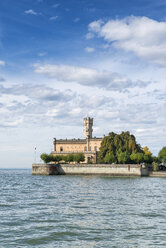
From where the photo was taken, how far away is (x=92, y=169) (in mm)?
85500

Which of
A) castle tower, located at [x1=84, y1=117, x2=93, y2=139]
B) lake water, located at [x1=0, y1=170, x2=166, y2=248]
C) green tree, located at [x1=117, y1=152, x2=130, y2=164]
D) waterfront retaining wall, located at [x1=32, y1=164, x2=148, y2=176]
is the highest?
castle tower, located at [x1=84, y1=117, x2=93, y2=139]

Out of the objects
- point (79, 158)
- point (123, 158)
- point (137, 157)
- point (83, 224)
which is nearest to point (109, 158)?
point (123, 158)

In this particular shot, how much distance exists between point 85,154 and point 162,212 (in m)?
80.7

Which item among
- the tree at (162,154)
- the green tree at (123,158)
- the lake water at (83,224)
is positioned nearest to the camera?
the lake water at (83,224)

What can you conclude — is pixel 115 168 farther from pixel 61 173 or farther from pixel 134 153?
pixel 61 173

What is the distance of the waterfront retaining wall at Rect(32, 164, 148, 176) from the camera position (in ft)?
266

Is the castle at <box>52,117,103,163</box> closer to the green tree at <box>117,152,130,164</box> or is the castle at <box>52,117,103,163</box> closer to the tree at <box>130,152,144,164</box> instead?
the green tree at <box>117,152,130,164</box>

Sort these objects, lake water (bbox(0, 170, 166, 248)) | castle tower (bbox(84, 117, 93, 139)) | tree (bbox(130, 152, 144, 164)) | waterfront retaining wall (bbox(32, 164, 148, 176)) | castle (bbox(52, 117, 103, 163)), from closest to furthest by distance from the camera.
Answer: lake water (bbox(0, 170, 166, 248)), waterfront retaining wall (bbox(32, 164, 148, 176)), tree (bbox(130, 152, 144, 164)), castle (bbox(52, 117, 103, 163)), castle tower (bbox(84, 117, 93, 139))

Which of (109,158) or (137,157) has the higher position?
(137,157)

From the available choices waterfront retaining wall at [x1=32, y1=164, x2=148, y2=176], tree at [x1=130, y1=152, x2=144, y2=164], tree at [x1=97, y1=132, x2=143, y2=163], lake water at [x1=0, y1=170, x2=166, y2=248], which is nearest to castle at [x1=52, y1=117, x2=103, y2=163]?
tree at [x1=97, y1=132, x2=143, y2=163]

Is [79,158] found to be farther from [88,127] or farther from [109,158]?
[88,127]

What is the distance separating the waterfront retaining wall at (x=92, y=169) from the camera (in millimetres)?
80938

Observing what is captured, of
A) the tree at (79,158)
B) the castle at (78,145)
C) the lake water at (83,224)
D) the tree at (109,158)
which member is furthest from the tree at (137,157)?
the lake water at (83,224)

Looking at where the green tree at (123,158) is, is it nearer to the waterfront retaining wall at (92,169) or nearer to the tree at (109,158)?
the tree at (109,158)
